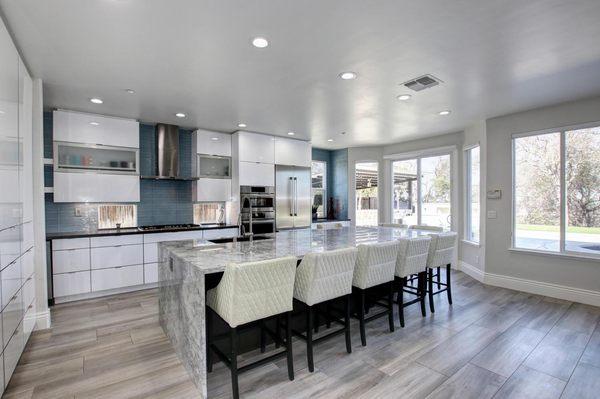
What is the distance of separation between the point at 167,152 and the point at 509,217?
18.1 ft

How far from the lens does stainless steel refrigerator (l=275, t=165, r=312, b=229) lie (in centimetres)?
589

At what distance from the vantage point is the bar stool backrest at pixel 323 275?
7.72 ft

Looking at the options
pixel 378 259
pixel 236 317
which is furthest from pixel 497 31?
pixel 236 317

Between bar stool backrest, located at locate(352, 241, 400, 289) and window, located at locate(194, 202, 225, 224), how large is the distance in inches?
142

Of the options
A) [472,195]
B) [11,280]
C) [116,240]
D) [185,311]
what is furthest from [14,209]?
[472,195]

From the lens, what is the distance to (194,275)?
2.16 m

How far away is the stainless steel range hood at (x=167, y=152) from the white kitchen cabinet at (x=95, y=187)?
407 millimetres

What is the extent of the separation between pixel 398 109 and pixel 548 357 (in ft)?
10.5

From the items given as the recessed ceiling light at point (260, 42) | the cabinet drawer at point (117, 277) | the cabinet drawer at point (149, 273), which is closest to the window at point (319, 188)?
the cabinet drawer at point (149, 273)

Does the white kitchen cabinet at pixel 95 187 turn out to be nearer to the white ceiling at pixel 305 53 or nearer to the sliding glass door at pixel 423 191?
A: the white ceiling at pixel 305 53

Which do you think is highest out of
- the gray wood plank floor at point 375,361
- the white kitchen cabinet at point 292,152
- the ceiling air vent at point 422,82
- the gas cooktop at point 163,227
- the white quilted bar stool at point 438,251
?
the ceiling air vent at point 422,82

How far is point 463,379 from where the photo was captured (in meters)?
2.31

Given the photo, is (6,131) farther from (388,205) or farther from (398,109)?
(388,205)

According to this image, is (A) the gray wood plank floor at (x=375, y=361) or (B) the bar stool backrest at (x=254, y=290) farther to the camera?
(A) the gray wood plank floor at (x=375, y=361)
